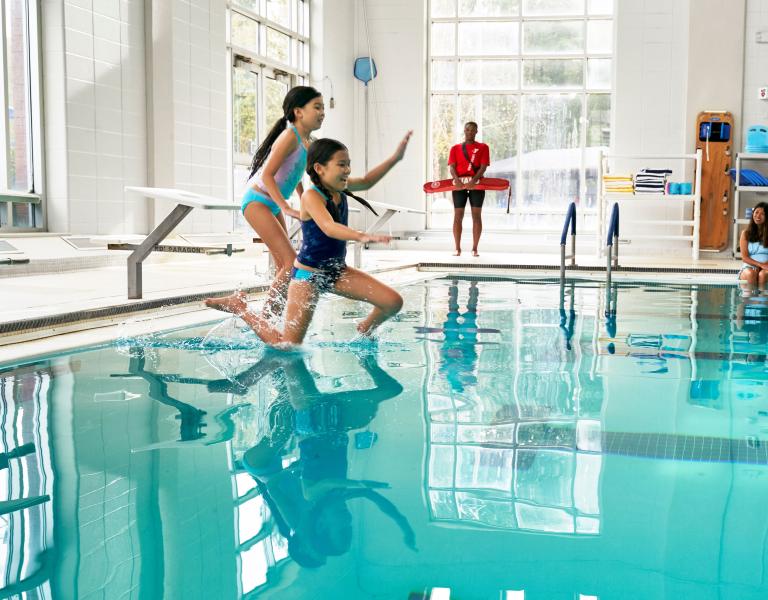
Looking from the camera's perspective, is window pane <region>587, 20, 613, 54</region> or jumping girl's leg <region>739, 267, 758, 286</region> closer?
jumping girl's leg <region>739, 267, 758, 286</region>

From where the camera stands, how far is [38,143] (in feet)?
27.4

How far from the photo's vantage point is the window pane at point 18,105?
8.22 m

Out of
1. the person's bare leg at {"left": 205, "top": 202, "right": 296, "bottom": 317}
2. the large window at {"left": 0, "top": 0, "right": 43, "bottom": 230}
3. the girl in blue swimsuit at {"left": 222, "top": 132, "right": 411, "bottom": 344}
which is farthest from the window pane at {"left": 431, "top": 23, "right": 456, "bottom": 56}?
the girl in blue swimsuit at {"left": 222, "top": 132, "right": 411, "bottom": 344}

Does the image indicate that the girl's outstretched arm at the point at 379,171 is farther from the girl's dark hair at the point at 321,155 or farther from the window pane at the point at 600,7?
the window pane at the point at 600,7

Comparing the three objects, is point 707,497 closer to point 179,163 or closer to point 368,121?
point 179,163

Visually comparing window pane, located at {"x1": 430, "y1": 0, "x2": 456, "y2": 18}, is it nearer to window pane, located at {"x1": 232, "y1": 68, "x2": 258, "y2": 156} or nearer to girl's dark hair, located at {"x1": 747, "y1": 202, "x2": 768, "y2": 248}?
window pane, located at {"x1": 232, "y1": 68, "x2": 258, "y2": 156}

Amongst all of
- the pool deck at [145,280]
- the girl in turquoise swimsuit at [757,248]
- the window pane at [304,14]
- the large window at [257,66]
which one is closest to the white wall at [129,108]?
the pool deck at [145,280]

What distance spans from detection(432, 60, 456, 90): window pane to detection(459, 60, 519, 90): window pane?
0.14m

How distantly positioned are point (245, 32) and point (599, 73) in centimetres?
611

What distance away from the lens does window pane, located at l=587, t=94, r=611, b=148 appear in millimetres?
14664

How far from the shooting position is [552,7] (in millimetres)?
14805

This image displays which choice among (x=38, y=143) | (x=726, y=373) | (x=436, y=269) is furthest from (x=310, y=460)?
(x=436, y=269)

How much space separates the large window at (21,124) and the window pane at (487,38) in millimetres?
8367

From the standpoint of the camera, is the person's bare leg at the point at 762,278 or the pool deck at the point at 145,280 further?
the person's bare leg at the point at 762,278
